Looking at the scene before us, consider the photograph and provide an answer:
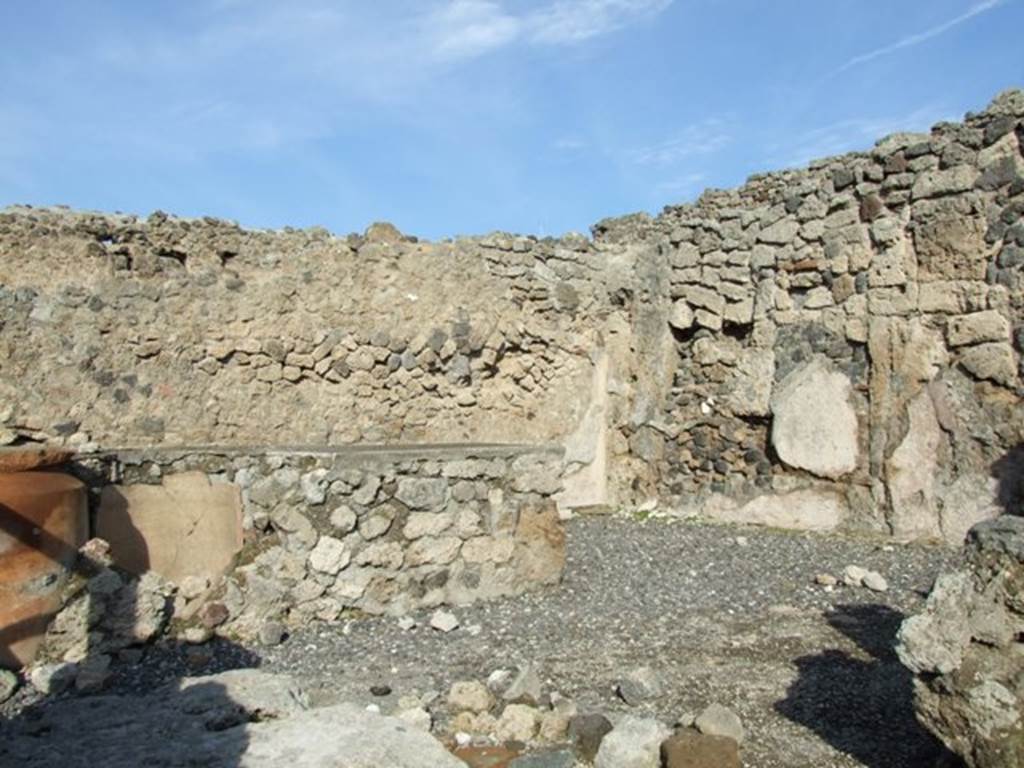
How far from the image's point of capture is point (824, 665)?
3.82 meters

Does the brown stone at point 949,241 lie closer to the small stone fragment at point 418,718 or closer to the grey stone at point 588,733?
the grey stone at point 588,733

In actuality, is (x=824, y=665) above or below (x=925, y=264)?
below

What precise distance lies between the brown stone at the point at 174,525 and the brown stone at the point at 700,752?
2.43 m

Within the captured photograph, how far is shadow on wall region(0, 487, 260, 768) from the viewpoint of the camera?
9.02ft

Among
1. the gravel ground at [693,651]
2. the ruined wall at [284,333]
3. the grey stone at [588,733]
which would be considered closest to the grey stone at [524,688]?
the gravel ground at [693,651]

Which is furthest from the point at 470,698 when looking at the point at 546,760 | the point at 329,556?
the point at 329,556

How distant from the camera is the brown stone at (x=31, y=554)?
3.43 meters

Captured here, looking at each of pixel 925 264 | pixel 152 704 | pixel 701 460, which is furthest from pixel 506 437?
pixel 152 704

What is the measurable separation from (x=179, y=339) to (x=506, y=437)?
303 centimetres

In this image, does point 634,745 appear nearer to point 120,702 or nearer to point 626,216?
point 120,702

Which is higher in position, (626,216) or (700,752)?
(626,216)

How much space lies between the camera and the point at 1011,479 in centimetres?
638

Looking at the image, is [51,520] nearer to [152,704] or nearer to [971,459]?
[152,704]

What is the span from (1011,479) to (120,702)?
592 centimetres
